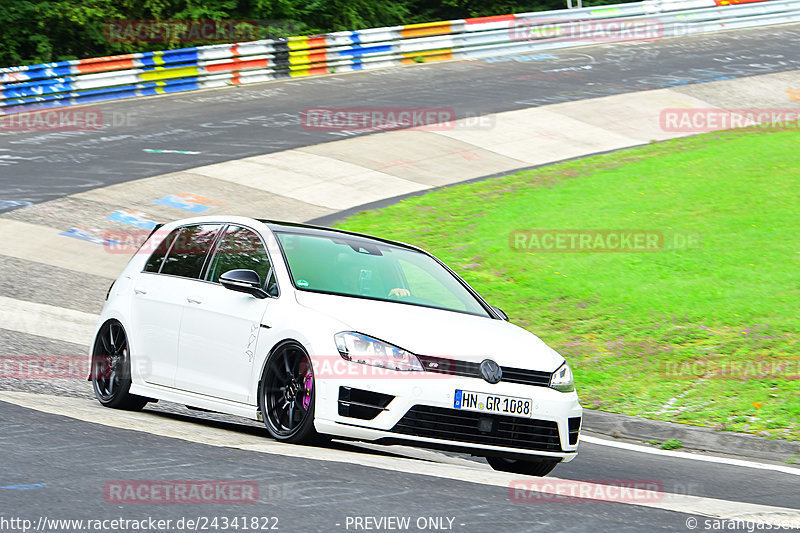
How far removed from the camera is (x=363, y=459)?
6.60m

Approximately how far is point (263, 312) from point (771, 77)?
2398 centimetres

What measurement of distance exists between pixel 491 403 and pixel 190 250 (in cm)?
307

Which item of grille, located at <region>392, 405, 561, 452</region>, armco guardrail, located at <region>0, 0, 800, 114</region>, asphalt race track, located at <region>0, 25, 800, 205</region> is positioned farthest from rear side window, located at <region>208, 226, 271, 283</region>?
armco guardrail, located at <region>0, 0, 800, 114</region>

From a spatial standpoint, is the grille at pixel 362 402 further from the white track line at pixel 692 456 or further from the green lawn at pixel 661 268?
the green lawn at pixel 661 268

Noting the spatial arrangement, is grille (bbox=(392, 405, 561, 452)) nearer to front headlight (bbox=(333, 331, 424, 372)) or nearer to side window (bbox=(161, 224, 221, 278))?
front headlight (bbox=(333, 331, 424, 372))

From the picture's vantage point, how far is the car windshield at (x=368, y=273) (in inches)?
301

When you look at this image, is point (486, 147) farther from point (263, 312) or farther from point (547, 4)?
point (547, 4)

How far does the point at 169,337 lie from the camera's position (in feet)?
27.0

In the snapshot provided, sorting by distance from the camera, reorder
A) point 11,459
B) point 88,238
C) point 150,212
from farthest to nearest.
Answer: point 150,212
point 88,238
point 11,459

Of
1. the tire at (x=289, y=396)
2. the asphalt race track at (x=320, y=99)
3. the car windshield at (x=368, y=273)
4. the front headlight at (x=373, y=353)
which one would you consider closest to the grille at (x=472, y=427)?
the front headlight at (x=373, y=353)

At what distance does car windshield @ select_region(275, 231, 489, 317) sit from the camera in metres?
7.63

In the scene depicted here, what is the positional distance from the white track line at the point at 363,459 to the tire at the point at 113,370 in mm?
125

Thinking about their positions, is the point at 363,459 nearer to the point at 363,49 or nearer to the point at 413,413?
the point at 413,413

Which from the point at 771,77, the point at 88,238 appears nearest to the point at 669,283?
the point at 88,238
